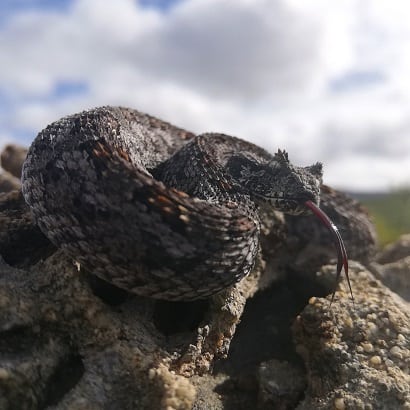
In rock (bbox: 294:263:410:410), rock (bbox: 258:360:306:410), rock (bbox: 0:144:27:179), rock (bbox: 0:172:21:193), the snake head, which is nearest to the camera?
rock (bbox: 294:263:410:410)

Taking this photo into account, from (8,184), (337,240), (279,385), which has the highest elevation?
(337,240)

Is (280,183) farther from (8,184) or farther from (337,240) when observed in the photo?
(8,184)

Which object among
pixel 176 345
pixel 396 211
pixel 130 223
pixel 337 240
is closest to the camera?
pixel 130 223

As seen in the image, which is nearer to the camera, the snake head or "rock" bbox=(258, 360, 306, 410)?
"rock" bbox=(258, 360, 306, 410)

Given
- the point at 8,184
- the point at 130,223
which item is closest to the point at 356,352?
the point at 130,223

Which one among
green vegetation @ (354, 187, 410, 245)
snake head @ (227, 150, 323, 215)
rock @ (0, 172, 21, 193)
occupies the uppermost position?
green vegetation @ (354, 187, 410, 245)

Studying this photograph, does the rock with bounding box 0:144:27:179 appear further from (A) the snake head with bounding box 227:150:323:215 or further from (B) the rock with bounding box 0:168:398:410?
(A) the snake head with bounding box 227:150:323:215

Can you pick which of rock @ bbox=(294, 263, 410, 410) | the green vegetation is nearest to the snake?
rock @ bbox=(294, 263, 410, 410)
